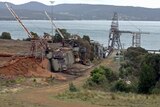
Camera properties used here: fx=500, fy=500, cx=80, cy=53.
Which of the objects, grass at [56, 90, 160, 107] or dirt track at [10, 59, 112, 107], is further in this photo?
grass at [56, 90, 160, 107]

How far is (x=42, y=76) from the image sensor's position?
4009cm

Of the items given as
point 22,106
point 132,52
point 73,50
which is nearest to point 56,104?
point 22,106

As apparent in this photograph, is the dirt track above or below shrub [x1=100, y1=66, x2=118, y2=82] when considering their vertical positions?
above

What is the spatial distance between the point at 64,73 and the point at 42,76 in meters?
5.96

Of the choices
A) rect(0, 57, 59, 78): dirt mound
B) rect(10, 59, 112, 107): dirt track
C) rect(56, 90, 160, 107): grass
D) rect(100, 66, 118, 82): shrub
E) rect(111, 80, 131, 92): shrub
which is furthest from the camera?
rect(100, 66, 118, 82): shrub

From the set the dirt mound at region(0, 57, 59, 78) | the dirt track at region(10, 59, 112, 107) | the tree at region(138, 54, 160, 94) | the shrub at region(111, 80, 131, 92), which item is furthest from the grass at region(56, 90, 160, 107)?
the dirt mound at region(0, 57, 59, 78)

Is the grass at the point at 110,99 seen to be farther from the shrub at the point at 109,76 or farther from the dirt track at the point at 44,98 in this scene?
the shrub at the point at 109,76

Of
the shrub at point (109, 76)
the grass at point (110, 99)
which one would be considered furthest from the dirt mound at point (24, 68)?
the grass at point (110, 99)

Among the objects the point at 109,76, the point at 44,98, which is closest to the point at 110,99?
the point at 44,98

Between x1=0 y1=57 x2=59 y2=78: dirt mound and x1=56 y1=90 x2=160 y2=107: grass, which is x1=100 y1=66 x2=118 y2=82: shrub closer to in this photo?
x1=0 y1=57 x2=59 y2=78: dirt mound

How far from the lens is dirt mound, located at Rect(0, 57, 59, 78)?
39469mm

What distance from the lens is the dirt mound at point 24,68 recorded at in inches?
1554

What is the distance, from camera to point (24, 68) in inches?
1604

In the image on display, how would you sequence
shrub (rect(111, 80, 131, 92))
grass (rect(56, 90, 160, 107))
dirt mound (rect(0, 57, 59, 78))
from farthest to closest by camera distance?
dirt mound (rect(0, 57, 59, 78))
shrub (rect(111, 80, 131, 92))
grass (rect(56, 90, 160, 107))
